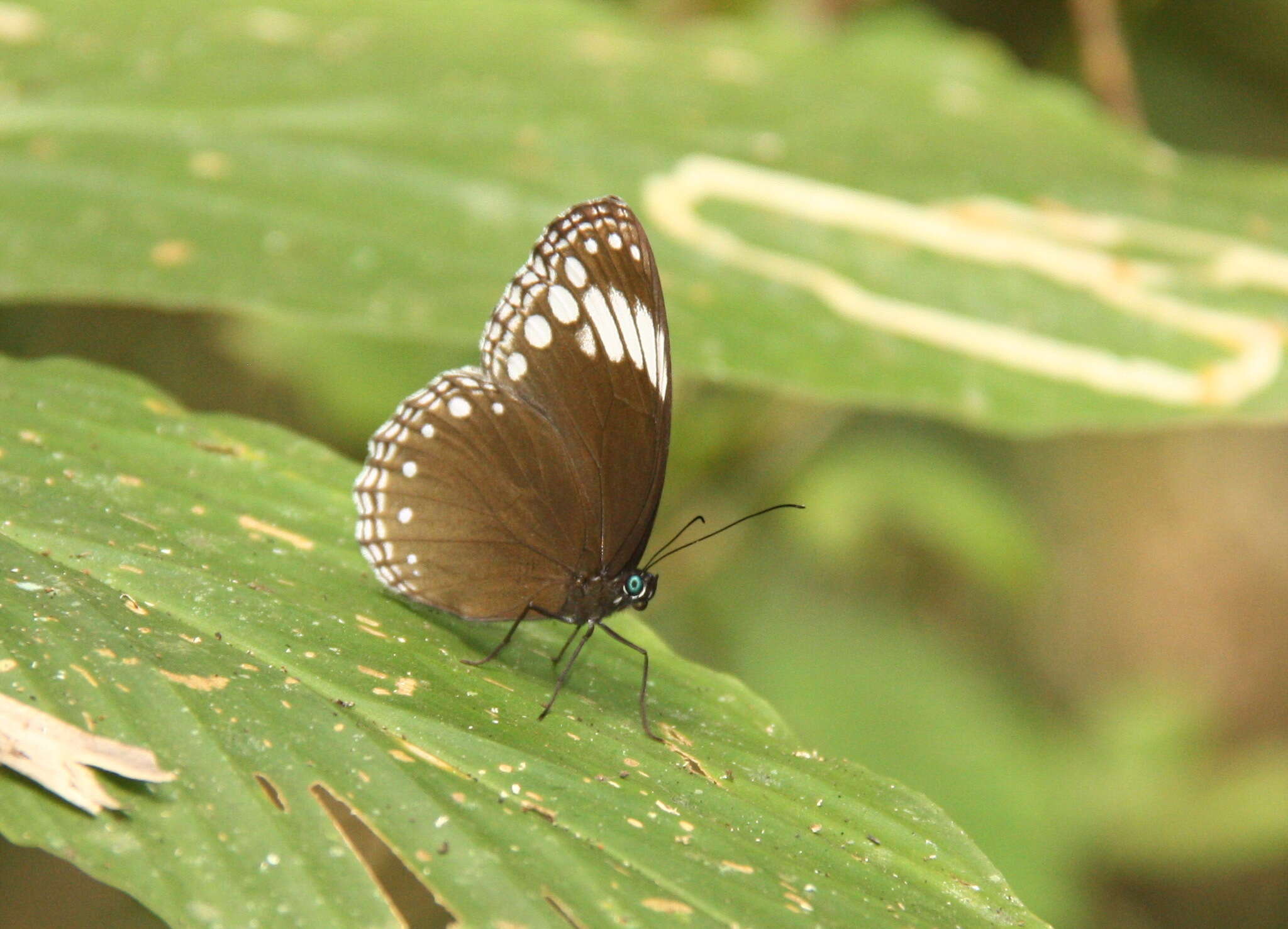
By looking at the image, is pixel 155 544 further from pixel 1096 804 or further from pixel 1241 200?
pixel 1096 804

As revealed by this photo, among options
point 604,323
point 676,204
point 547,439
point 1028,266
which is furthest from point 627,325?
point 1028,266

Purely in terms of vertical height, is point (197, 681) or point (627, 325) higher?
point (627, 325)

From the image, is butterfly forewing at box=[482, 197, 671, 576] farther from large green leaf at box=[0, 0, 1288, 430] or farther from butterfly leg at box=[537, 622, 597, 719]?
large green leaf at box=[0, 0, 1288, 430]

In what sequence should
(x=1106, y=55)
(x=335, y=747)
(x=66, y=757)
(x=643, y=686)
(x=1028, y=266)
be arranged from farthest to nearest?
(x=1106, y=55)
(x=1028, y=266)
(x=643, y=686)
(x=335, y=747)
(x=66, y=757)

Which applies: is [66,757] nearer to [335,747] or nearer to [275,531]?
[335,747]

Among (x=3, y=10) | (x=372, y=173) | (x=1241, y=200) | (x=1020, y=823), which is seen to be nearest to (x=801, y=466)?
(x=1020, y=823)
